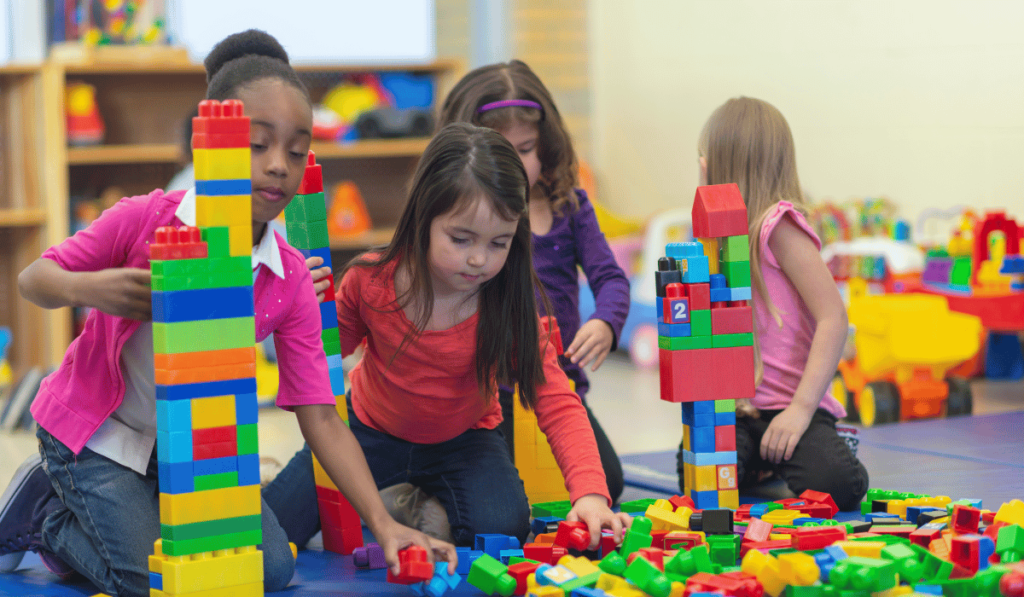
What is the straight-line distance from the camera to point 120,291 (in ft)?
3.76

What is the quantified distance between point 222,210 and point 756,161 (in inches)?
38.6

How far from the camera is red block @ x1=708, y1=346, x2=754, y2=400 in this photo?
1538 mm

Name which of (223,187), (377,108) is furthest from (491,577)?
(377,108)

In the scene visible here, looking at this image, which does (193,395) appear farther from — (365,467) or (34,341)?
(34,341)

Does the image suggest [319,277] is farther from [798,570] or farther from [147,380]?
[798,570]

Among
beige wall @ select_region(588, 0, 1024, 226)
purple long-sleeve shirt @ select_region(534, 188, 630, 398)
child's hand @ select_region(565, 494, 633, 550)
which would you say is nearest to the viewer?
child's hand @ select_region(565, 494, 633, 550)

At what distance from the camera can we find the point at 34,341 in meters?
3.75

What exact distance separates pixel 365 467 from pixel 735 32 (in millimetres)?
3057

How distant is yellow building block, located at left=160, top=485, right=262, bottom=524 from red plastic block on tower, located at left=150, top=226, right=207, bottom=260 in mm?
249

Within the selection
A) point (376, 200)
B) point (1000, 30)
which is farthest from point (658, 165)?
point (1000, 30)

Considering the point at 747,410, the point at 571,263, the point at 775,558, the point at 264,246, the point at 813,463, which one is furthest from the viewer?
the point at 571,263

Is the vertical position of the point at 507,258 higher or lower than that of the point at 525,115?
lower

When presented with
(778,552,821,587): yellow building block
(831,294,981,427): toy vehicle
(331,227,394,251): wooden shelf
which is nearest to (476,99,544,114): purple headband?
(778,552,821,587): yellow building block

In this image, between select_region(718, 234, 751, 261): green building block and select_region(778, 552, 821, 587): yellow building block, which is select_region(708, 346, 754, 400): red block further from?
select_region(778, 552, 821, 587): yellow building block
